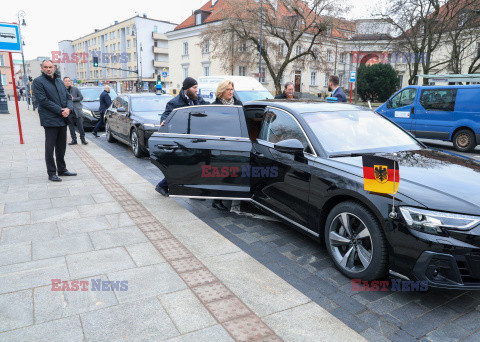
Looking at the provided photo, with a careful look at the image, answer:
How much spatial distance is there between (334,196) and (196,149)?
7.03 ft

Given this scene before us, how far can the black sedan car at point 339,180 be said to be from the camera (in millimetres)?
2670

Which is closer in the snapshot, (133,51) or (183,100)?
(183,100)

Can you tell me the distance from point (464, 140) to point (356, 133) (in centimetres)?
957

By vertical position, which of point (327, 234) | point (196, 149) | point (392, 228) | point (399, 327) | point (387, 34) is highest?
point (387, 34)

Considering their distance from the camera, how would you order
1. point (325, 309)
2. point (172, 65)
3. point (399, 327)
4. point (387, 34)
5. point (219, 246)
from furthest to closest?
1. point (172, 65)
2. point (387, 34)
3. point (219, 246)
4. point (325, 309)
5. point (399, 327)

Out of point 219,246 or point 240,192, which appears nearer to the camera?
point 219,246

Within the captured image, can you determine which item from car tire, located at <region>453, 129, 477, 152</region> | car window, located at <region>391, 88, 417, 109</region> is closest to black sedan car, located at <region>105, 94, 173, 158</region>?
car window, located at <region>391, 88, 417, 109</region>

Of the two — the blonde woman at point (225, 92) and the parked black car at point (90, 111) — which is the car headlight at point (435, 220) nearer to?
the blonde woman at point (225, 92)

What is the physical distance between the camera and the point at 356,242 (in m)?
3.23

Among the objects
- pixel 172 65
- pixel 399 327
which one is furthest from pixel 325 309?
pixel 172 65

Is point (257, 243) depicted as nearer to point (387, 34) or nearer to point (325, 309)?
point (325, 309)

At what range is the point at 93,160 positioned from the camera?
8891mm

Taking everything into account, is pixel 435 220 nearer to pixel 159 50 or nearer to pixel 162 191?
pixel 162 191

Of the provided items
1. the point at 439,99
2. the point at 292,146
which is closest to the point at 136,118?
the point at 292,146
